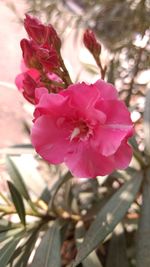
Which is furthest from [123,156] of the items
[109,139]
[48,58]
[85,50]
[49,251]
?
[85,50]

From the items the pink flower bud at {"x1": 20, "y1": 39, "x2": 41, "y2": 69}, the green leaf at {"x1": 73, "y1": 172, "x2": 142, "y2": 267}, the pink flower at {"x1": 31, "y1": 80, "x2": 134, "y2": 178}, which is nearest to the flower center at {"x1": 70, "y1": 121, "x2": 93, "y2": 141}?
the pink flower at {"x1": 31, "y1": 80, "x2": 134, "y2": 178}

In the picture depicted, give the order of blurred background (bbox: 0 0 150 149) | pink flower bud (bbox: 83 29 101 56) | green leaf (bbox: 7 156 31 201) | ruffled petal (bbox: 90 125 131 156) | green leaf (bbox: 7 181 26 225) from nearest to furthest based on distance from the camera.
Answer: ruffled petal (bbox: 90 125 131 156) < pink flower bud (bbox: 83 29 101 56) < green leaf (bbox: 7 181 26 225) < green leaf (bbox: 7 156 31 201) < blurred background (bbox: 0 0 150 149)

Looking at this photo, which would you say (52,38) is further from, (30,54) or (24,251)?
(24,251)

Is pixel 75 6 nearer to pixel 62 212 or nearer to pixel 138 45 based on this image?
pixel 138 45

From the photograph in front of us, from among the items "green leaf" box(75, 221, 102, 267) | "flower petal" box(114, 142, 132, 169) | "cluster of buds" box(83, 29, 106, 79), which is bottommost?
"green leaf" box(75, 221, 102, 267)

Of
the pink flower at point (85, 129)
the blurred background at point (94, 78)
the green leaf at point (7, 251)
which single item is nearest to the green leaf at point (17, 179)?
the blurred background at point (94, 78)

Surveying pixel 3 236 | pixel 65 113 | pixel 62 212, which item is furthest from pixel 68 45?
pixel 65 113

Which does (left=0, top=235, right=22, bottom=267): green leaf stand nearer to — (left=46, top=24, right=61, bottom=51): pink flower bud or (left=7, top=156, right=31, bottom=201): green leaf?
(left=7, top=156, right=31, bottom=201): green leaf
